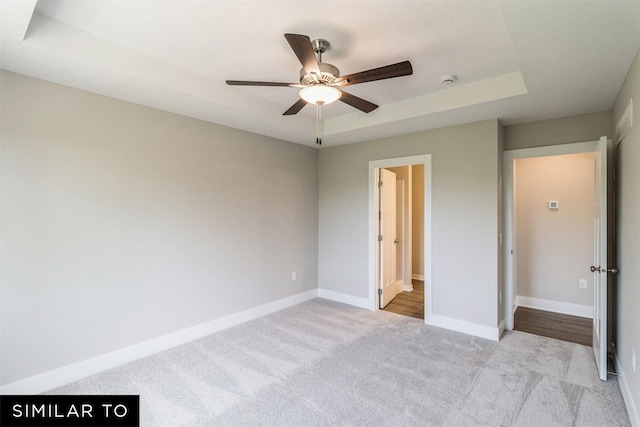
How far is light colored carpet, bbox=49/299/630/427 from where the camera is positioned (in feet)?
7.13

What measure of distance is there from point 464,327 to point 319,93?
316 cm

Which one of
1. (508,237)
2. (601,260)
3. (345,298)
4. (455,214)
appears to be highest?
(455,214)

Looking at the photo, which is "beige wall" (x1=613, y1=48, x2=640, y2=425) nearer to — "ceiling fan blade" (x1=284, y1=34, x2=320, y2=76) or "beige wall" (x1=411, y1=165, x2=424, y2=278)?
"ceiling fan blade" (x1=284, y1=34, x2=320, y2=76)

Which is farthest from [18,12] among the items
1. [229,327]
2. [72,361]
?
[229,327]

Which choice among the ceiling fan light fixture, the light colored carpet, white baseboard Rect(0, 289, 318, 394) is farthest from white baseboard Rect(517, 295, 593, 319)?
the ceiling fan light fixture

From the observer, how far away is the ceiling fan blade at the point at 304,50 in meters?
1.70

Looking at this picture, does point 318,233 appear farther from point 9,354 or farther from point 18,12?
point 18,12

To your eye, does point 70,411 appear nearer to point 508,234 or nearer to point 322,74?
point 322,74

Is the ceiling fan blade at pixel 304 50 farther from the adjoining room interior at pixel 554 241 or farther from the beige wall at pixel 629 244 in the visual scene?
the adjoining room interior at pixel 554 241

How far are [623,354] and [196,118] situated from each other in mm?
4498

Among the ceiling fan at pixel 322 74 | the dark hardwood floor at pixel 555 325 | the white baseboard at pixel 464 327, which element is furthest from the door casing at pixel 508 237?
the ceiling fan at pixel 322 74

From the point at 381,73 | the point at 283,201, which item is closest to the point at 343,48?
the point at 381,73

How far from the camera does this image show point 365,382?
260cm

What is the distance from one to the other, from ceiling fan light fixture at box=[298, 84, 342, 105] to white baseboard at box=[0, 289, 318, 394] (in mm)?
2774
